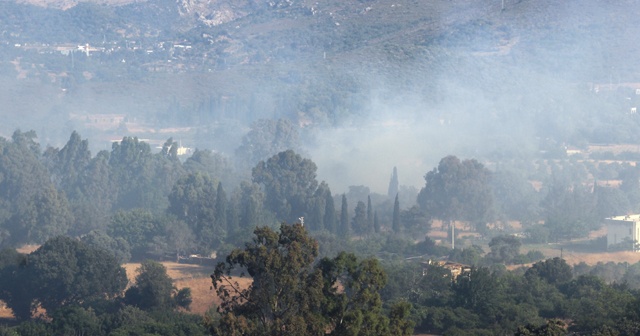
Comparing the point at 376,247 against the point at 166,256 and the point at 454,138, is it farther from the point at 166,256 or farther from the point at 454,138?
the point at 454,138

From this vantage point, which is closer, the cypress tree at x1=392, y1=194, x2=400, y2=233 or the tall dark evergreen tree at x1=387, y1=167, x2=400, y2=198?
the cypress tree at x1=392, y1=194, x2=400, y2=233

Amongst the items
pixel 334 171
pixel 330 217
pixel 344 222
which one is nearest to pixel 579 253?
pixel 344 222

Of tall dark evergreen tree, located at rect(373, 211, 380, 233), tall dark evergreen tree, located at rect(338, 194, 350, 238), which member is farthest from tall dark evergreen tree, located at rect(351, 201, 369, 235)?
tall dark evergreen tree, located at rect(338, 194, 350, 238)

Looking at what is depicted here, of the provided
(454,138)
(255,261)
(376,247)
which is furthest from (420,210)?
(255,261)

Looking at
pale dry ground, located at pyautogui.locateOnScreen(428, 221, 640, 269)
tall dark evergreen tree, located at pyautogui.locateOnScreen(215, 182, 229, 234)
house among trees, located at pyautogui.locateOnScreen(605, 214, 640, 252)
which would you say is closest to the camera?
pale dry ground, located at pyautogui.locateOnScreen(428, 221, 640, 269)

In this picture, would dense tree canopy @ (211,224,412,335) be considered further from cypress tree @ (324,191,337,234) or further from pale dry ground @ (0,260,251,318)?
cypress tree @ (324,191,337,234)

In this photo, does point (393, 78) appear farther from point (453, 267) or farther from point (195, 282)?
point (195, 282)

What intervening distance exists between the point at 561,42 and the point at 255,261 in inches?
4894

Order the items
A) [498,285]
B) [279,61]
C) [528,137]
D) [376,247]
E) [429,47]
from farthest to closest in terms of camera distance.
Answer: [279,61], [429,47], [528,137], [376,247], [498,285]

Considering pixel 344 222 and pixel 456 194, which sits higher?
pixel 456 194

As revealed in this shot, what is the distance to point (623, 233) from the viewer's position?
269 feet

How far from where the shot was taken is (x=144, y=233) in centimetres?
7981

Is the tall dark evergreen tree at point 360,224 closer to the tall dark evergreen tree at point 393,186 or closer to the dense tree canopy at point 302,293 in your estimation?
the tall dark evergreen tree at point 393,186

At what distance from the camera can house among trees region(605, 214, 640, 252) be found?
80.6 meters
